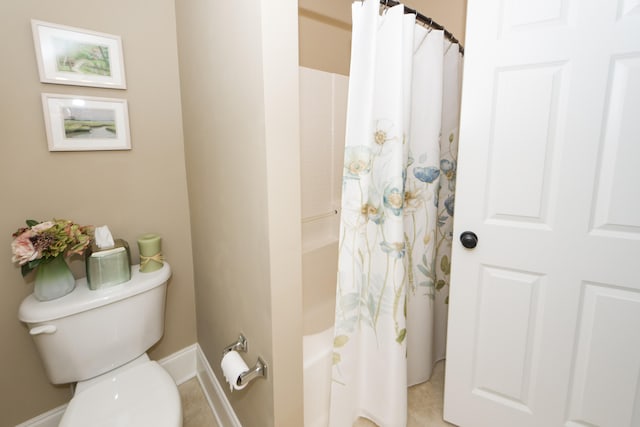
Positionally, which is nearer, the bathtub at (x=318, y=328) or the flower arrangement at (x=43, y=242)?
the flower arrangement at (x=43, y=242)

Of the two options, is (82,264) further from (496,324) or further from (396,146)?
(496,324)

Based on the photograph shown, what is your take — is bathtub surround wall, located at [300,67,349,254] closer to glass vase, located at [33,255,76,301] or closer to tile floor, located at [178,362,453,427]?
tile floor, located at [178,362,453,427]

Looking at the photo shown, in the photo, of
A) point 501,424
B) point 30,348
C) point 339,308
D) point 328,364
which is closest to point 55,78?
point 30,348

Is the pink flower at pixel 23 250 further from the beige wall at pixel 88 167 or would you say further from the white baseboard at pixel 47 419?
the white baseboard at pixel 47 419

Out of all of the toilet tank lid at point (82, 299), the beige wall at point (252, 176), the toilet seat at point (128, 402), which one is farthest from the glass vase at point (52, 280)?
the beige wall at point (252, 176)

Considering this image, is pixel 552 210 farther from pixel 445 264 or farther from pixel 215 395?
pixel 215 395

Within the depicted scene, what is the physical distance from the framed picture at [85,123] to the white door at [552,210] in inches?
60.6

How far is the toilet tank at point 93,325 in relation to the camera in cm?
117

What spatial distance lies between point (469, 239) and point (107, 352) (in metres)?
1.61

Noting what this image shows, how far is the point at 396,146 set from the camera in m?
1.21

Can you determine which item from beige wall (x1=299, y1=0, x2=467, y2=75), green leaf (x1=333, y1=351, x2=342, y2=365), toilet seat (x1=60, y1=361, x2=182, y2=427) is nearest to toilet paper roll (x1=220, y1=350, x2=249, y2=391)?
toilet seat (x1=60, y1=361, x2=182, y2=427)

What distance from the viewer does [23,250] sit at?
1.12 m

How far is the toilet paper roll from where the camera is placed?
1.10 meters

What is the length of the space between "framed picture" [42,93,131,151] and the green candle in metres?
0.46
